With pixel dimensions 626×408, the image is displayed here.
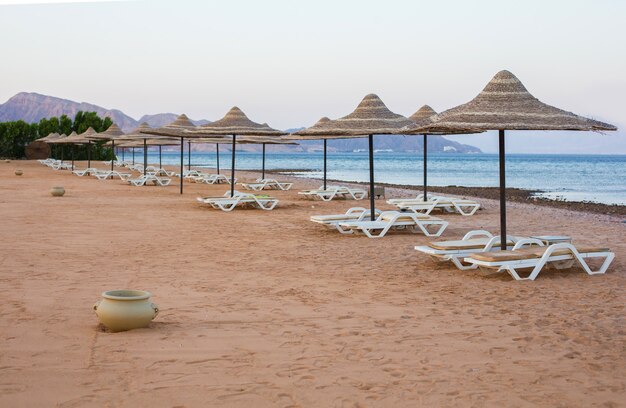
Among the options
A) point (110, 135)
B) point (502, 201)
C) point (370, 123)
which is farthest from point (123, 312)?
point (110, 135)

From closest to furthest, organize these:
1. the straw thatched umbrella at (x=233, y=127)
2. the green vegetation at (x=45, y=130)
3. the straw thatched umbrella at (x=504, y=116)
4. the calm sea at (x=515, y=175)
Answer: the straw thatched umbrella at (x=504, y=116), the straw thatched umbrella at (x=233, y=127), the calm sea at (x=515, y=175), the green vegetation at (x=45, y=130)

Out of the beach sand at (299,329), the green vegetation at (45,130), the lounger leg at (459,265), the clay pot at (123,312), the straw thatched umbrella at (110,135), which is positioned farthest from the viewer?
the green vegetation at (45,130)

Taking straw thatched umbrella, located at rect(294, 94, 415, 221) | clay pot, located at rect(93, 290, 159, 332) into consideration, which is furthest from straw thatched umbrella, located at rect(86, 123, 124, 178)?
clay pot, located at rect(93, 290, 159, 332)

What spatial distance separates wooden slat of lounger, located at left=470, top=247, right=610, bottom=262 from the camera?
6.89 m

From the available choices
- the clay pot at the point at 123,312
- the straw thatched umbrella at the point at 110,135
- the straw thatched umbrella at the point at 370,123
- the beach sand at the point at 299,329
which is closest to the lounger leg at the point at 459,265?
the beach sand at the point at 299,329

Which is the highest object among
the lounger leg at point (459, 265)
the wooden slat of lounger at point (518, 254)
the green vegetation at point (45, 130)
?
the green vegetation at point (45, 130)

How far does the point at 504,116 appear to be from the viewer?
723 centimetres

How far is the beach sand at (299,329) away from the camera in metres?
3.69

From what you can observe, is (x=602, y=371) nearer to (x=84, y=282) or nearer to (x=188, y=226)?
(x=84, y=282)

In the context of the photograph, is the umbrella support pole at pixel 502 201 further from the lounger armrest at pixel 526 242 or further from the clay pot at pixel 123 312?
the clay pot at pixel 123 312

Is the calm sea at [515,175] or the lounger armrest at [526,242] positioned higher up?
the calm sea at [515,175]

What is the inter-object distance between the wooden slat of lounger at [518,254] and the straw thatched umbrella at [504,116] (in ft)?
1.10

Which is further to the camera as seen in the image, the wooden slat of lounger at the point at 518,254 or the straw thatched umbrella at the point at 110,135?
the straw thatched umbrella at the point at 110,135

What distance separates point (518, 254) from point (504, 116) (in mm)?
1393
